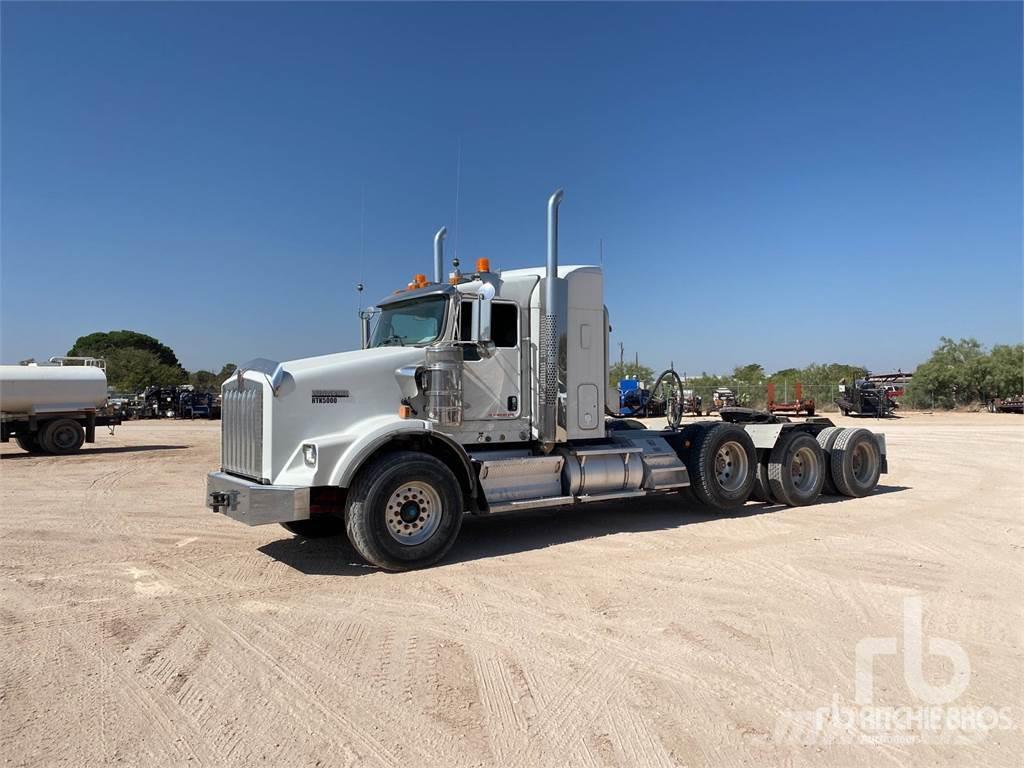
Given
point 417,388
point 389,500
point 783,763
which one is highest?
point 417,388

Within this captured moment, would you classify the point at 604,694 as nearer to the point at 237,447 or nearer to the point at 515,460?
the point at 515,460

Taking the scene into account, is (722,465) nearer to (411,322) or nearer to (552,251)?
(552,251)

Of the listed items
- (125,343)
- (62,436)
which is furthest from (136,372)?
(62,436)

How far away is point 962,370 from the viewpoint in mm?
44125

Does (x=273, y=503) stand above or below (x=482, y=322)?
below

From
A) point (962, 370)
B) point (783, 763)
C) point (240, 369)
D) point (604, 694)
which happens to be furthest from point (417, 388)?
point (962, 370)

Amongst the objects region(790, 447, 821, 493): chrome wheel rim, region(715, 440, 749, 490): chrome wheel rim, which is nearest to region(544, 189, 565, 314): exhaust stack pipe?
region(715, 440, 749, 490): chrome wheel rim

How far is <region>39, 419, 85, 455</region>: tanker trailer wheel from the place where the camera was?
19.0 metres

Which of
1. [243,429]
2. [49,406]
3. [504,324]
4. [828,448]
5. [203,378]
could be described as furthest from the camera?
[203,378]

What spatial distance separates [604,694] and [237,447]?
185 inches

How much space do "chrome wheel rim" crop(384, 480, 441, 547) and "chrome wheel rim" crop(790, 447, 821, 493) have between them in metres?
6.18

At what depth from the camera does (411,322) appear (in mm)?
7676

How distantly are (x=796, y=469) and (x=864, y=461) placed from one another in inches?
61.4

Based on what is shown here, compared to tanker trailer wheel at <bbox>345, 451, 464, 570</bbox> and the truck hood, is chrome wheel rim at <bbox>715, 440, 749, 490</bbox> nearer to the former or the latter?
tanker trailer wheel at <bbox>345, 451, 464, 570</bbox>
